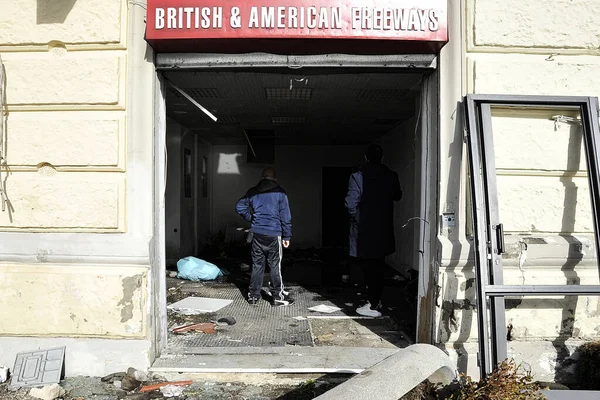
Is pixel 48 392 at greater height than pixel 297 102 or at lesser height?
lesser

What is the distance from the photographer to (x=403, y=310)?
5566mm

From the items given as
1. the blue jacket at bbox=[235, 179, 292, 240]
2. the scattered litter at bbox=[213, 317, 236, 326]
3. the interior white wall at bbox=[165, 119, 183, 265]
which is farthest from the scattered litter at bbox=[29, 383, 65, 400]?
the interior white wall at bbox=[165, 119, 183, 265]

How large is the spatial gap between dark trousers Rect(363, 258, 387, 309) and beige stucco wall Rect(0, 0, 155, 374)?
8.50ft

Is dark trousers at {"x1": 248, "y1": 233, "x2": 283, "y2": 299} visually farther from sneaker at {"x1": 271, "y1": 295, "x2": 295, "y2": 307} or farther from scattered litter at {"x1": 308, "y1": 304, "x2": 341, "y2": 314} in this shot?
scattered litter at {"x1": 308, "y1": 304, "x2": 341, "y2": 314}

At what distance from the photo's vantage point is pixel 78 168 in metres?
3.80

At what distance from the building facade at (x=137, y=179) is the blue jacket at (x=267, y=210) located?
2.00 m

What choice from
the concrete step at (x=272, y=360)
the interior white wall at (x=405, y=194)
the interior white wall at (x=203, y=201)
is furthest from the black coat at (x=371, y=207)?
the interior white wall at (x=203, y=201)

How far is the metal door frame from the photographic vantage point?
3.37 metres

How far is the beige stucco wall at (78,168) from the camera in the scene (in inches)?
148

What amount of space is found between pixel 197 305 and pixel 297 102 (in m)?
3.43

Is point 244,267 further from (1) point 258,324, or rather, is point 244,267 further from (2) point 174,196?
(1) point 258,324

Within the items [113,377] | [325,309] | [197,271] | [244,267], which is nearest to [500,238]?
[325,309]

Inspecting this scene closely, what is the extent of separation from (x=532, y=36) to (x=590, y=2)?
0.59 m

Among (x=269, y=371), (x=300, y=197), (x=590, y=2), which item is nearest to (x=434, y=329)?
(x=269, y=371)
